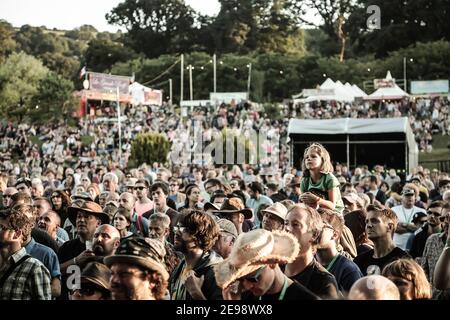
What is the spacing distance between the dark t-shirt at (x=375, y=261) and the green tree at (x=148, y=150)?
21069 millimetres

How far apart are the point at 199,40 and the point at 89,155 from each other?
4402 cm

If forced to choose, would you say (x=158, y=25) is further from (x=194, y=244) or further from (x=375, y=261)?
(x=194, y=244)

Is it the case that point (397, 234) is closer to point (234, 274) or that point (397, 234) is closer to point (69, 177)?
point (234, 274)

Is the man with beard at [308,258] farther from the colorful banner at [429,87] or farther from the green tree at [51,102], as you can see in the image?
the colorful banner at [429,87]

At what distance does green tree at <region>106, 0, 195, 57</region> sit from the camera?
70.4 meters

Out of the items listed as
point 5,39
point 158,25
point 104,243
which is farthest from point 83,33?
point 104,243

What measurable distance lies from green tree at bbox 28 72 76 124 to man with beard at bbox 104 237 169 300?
4301cm

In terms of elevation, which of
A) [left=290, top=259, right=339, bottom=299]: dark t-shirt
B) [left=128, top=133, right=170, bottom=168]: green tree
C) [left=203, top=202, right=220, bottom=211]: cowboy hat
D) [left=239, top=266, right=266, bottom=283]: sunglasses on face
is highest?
[left=239, top=266, right=266, bottom=283]: sunglasses on face

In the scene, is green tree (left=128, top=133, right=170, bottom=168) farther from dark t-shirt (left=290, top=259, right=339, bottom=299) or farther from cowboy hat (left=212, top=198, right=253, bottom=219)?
dark t-shirt (left=290, top=259, right=339, bottom=299)

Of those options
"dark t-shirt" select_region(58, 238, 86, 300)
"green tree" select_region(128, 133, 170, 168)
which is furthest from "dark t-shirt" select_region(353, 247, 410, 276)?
"green tree" select_region(128, 133, 170, 168)

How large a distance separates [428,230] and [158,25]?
6556cm

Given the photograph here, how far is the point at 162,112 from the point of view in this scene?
45.8 metres

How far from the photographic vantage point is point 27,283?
16.1 ft

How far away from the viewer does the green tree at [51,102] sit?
151 feet
